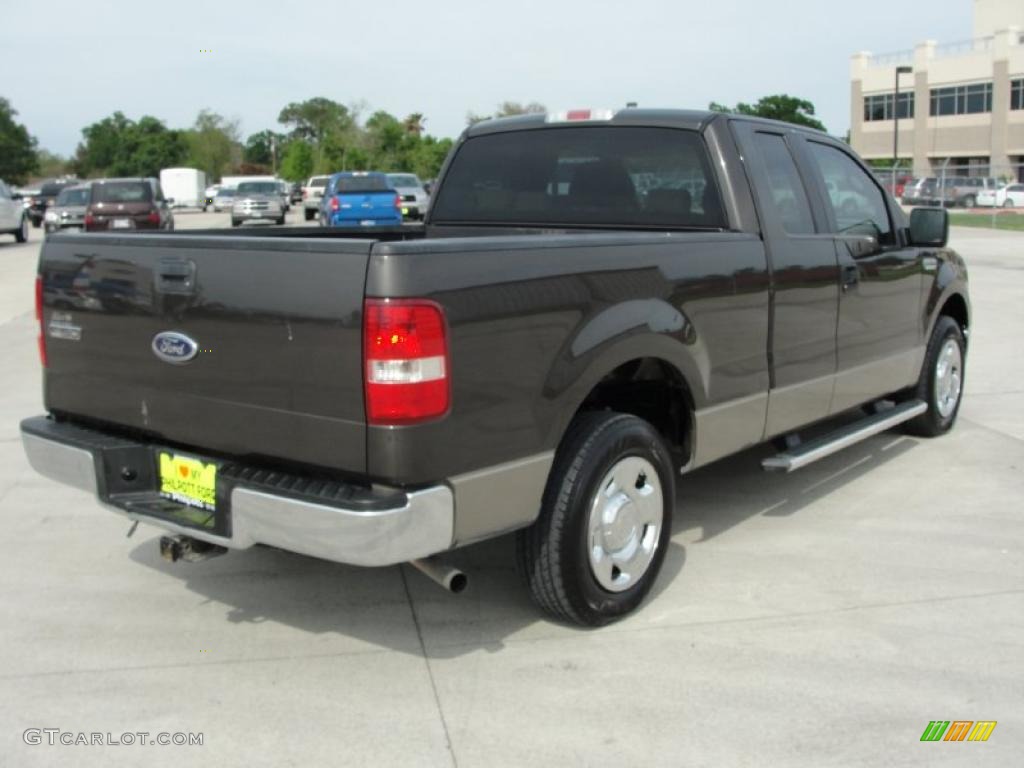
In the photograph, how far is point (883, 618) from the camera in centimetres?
449

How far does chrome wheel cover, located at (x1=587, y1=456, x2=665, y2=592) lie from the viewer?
13.9 feet

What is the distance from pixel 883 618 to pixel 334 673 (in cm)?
214

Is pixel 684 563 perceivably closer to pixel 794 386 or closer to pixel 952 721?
pixel 794 386

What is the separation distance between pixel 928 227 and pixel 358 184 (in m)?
21.5

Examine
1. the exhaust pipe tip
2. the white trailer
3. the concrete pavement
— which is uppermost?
the white trailer

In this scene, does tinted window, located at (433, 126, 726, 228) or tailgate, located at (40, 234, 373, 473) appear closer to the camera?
tailgate, located at (40, 234, 373, 473)

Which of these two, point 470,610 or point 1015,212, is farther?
point 1015,212

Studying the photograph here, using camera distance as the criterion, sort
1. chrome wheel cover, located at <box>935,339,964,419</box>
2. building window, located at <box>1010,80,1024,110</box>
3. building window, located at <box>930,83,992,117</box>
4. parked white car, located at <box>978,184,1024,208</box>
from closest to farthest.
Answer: chrome wheel cover, located at <box>935,339,964,419</box> → parked white car, located at <box>978,184,1024,208</box> → building window, located at <box>1010,80,1024,110</box> → building window, located at <box>930,83,992,117</box>

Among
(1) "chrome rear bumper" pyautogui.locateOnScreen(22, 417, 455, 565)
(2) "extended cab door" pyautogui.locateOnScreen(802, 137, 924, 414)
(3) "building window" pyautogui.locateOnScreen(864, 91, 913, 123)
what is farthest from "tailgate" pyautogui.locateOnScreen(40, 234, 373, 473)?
(3) "building window" pyautogui.locateOnScreen(864, 91, 913, 123)

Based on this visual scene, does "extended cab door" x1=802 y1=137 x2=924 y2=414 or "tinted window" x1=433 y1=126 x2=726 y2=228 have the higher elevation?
"tinted window" x1=433 y1=126 x2=726 y2=228

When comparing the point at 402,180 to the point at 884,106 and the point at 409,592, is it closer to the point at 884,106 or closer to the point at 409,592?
the point at 409,592

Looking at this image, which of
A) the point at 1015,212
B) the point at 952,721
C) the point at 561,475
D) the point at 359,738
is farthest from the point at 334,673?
the point at 1015,212

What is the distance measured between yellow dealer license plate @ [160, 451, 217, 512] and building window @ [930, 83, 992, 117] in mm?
77530

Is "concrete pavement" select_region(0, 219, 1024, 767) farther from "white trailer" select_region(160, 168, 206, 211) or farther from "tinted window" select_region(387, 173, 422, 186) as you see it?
"white trailer" select_region(160, 168, 206, 211)
